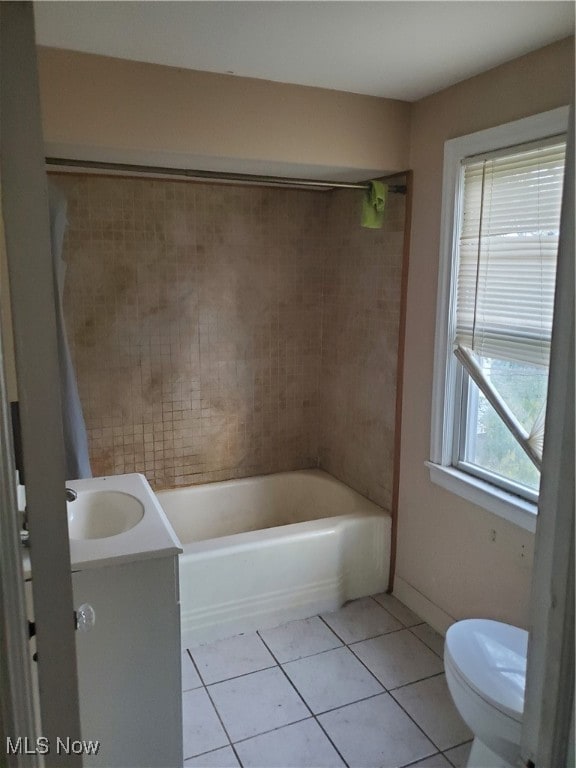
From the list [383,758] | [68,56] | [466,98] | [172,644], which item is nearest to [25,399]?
[172,644]

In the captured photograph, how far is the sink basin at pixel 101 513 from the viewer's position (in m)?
2.06

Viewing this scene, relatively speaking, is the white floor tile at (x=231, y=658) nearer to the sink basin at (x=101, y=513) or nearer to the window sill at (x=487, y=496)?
the sink basin at (x=101, y=513)

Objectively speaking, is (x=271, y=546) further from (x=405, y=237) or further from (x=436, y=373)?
(x=405, y=237)

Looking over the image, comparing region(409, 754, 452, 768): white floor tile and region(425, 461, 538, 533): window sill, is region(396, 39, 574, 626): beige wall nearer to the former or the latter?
region(425, 461, 538, 533): window sill

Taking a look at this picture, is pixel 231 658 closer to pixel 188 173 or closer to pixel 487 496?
pixel 487 496

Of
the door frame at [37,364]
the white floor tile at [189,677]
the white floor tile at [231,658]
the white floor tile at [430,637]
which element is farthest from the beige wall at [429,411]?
the door frame at [37,364]

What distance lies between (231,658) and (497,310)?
6.05ft

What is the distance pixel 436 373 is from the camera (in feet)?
8.30

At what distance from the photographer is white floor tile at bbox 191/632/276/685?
239cm

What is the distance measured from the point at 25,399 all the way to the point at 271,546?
2144 millimetres

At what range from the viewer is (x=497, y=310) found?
2.24 m

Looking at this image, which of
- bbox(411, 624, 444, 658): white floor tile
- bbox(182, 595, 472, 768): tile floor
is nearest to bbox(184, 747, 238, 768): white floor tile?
bbox(182, 595, 472, 768): tile floor

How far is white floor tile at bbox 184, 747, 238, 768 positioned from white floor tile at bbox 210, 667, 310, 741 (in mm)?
75

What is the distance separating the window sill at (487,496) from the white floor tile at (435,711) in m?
0.75
